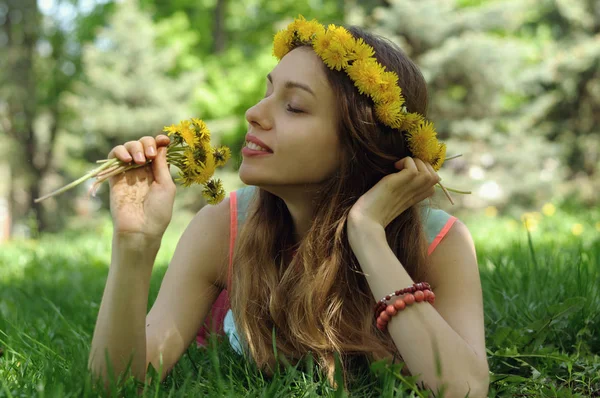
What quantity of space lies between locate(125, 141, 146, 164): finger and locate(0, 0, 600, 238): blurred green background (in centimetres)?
418

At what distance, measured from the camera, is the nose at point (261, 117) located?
6.94ft

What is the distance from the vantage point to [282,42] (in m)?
2.39

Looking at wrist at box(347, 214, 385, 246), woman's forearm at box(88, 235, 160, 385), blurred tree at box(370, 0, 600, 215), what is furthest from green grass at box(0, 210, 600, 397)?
blurred tree at box(370, 0, 600, 215)

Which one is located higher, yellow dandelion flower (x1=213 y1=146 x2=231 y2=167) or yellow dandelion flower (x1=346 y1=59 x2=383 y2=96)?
yellow dandelion flower (x1=346 y1=59 x2=383 y2=96)

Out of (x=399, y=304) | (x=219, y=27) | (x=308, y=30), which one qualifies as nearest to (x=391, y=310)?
(x=399, y=304)

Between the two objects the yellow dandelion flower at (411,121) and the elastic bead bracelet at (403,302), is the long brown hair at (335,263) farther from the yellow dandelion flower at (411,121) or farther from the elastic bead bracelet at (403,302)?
the elastic bead bracelet at (403,302)

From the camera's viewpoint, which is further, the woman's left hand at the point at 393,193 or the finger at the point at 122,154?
the woman's left hand at the point at 393,193

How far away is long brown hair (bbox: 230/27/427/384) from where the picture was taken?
2.18 metres

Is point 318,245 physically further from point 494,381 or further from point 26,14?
point 26,14

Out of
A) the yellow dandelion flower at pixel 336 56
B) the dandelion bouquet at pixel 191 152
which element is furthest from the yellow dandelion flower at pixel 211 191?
the yellow dandelion flower at pixel 336 56

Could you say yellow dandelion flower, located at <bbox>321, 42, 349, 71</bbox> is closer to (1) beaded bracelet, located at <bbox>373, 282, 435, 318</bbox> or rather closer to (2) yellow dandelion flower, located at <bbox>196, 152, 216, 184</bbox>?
(2) yellow dandelion flower, located at <bbox>196, 152, 216, 184</bbox>

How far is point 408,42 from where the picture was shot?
427 inches

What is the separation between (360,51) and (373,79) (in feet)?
0.39

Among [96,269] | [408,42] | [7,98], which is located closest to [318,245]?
[96,269]
